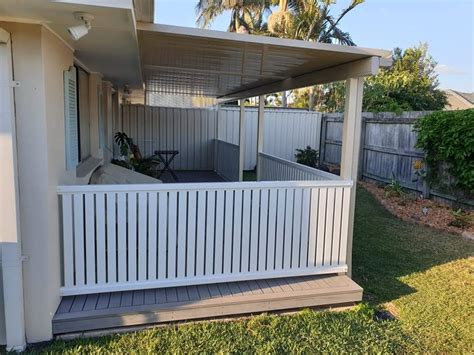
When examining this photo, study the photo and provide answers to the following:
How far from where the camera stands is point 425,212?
6754 mm

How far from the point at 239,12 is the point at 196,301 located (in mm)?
20263

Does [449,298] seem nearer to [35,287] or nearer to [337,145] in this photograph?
[35,287]

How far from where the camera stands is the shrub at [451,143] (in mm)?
6399

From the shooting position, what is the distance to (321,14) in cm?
1534

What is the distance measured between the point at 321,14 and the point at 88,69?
12911mm

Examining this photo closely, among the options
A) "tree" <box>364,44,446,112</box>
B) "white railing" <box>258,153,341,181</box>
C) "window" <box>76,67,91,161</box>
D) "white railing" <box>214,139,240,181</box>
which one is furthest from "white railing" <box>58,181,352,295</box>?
"tree" <box>364,44,446,112</box>

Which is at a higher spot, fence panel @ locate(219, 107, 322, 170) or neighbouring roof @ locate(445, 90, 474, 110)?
neighbouring roof @ locate(445, 90, 474, 110)

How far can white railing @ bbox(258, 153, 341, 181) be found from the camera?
14.8 ft

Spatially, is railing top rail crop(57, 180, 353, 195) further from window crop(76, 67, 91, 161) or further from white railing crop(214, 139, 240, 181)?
white railing crop(214, 139, 240, 181)

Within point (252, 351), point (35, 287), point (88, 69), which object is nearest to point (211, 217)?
point (252, 351)

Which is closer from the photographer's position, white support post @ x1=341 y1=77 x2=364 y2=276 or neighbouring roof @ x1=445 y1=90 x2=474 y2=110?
white support post @ x1=341 y1=77 x2=364 y2=276

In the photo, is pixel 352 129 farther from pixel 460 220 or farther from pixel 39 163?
pixel 460 220

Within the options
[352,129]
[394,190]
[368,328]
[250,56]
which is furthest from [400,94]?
[368,328]

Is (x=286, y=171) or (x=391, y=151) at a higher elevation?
(x=391, y=151)
